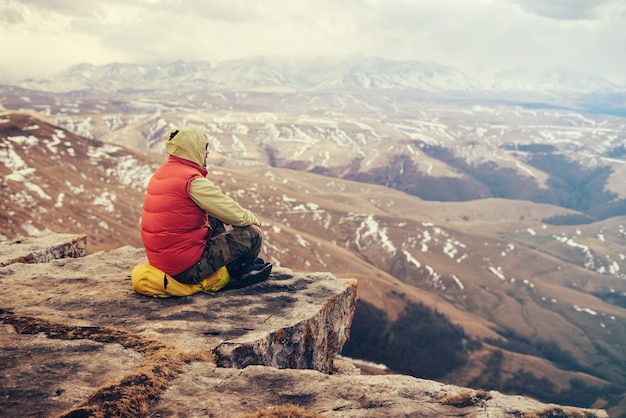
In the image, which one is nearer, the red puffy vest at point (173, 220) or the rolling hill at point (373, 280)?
the red puffy vest at point (173, 220)

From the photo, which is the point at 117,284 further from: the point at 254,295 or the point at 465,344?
the point at 465,344

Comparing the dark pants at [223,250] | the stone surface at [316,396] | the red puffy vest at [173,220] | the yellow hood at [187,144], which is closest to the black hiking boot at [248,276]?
the dark pants at [223,250]

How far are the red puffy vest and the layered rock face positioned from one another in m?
1.50

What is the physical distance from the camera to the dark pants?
44.4 ft

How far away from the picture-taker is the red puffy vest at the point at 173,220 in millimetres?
12297

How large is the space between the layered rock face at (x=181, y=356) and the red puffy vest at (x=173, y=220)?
150 cm

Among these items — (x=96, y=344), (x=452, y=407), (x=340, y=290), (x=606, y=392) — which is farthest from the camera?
(x=606, y=392)

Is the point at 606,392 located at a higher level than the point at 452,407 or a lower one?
lower

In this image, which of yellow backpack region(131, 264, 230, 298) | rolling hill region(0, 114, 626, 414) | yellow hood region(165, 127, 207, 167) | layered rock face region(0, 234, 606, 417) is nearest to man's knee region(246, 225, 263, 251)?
yellow backpack region(131, 264, 230, 298)

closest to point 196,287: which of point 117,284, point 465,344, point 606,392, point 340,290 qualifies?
point 117,284

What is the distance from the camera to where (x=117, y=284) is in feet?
48.6

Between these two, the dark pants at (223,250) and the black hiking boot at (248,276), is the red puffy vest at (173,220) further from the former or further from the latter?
the black hiking boot at (248,276)

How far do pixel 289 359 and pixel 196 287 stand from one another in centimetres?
372

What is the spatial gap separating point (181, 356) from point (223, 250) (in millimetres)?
4344
